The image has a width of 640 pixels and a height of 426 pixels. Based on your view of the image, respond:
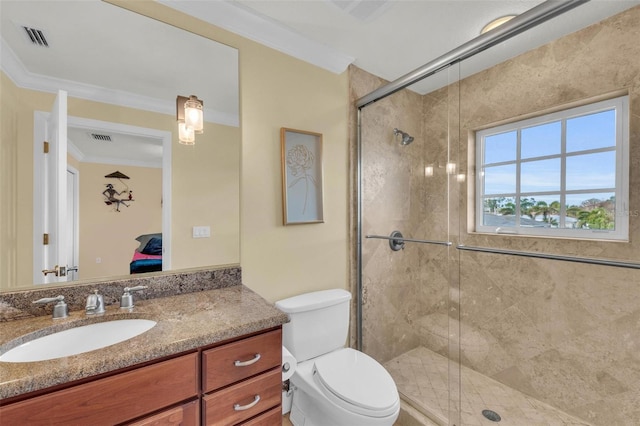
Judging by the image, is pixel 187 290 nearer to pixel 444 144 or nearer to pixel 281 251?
pixel 281 251

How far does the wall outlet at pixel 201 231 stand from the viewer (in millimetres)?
1385

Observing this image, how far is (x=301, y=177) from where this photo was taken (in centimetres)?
172

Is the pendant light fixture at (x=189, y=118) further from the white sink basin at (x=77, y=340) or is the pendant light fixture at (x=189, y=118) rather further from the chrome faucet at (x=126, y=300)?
the white sink basin at (x=77, y=340)

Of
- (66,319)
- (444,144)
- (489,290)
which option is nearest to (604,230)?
(489,290)

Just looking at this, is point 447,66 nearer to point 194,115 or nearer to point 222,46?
point 222,46

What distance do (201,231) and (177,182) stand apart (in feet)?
0.89

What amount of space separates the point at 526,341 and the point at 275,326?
1844 mm

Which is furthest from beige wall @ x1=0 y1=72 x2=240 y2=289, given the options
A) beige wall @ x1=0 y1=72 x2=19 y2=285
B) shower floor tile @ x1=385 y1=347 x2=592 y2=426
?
shower floor tile @ x1=385 y1=347 x2=592 y2=426

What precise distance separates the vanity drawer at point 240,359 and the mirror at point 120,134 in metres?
0.60

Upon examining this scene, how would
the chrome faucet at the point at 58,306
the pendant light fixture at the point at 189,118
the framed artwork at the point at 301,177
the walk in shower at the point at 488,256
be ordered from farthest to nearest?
the framed artwork at the point at 301,177 → the walk in shower at the point at 488,256 → the pendant light fixture at the point at 189,118 → the chrome faucet at the point at 58,306

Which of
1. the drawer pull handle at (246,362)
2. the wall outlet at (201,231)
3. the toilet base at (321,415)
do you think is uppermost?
the wall outlet at (201,231)

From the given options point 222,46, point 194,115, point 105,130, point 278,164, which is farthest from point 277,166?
point 105,130

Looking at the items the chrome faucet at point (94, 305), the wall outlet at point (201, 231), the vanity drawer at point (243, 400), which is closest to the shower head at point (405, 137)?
the wall outlet at point (201, 231)

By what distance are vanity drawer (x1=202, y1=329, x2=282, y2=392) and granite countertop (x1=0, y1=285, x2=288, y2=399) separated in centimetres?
4
